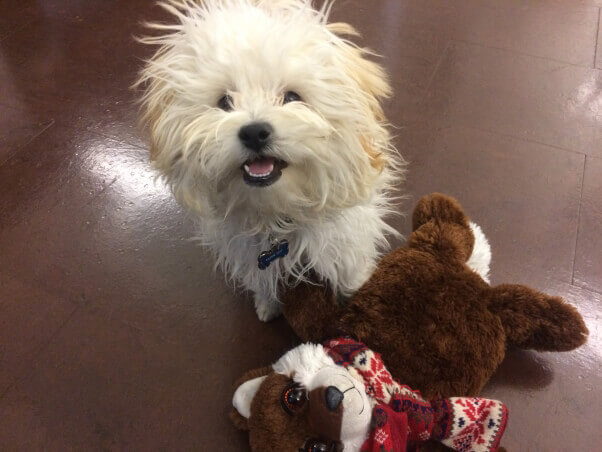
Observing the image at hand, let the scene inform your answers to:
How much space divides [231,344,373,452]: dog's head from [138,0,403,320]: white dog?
0.28 m

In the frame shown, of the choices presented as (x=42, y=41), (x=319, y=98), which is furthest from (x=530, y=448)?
(x=42, y=41)

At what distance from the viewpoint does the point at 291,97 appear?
973 millimetres

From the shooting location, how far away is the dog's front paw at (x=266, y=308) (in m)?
1.43

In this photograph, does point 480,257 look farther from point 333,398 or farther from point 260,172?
point 260,172

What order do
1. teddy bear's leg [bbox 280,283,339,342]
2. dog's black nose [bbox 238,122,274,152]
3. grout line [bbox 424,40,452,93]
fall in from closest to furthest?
dog's black nose [bbox 238,122,274,152] → teddy bear's leg [bbox 280,283,339,342] → grout line [bbox 424,40,452,93]

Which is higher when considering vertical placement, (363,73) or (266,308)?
(363,73)

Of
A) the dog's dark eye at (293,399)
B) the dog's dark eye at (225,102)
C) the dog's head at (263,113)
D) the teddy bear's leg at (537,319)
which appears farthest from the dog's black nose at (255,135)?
the teddy bear's leg at (537,319)

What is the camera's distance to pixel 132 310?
154cm

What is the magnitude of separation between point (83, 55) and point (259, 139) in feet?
6.61

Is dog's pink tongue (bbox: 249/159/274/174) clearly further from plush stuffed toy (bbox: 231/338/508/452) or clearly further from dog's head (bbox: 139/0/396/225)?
plush stuffed toy (bbox: 231/338/508/452)

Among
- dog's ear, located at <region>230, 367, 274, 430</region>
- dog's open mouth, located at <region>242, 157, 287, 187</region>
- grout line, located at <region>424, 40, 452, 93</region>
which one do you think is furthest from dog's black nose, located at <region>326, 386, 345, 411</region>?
grout line, located at <region>424, 40, 452, 93</region>

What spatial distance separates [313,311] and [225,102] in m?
0.61

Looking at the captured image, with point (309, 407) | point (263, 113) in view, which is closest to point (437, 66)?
point (263, 113)

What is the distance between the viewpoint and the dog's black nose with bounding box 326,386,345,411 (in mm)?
937
